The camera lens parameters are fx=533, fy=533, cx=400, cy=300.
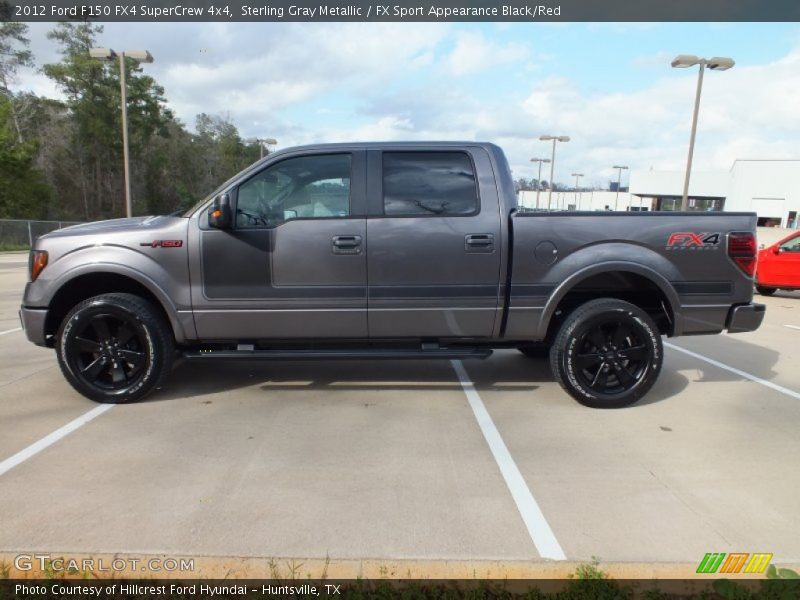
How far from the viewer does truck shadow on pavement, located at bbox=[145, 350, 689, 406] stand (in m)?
4.93

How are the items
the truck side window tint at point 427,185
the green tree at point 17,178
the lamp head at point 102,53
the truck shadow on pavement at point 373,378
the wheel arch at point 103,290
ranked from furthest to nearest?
the green tree at point 17,178 < the lamp head at point 102,53 < the truck shadow on pavement at point 373,378 < the truck side window tint at point 427,185 < the wheel arch at point 103,290

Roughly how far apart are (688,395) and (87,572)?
4814 millimetres

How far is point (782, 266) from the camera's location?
1197 cm

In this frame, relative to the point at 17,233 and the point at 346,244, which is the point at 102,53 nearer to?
the point at 17,233

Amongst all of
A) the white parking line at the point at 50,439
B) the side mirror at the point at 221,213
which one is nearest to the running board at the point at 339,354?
the white parking line at the point at 50,439

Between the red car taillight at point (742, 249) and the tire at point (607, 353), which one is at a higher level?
the red car taillight at point (742, 249)

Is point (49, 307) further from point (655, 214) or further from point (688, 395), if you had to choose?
point (688, 395)

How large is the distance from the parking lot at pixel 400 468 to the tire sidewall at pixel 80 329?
134mm

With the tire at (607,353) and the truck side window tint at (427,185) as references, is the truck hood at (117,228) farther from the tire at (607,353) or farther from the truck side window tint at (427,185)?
the tire at (607,353)

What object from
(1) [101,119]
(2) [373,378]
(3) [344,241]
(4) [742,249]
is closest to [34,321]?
(3) [344,241]

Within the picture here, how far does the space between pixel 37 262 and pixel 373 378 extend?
303 centimetres

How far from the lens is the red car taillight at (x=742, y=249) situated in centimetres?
433

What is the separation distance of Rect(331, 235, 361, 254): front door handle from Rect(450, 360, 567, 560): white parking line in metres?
1.65

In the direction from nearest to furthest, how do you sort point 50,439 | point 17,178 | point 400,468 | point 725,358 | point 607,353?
point 400,468 < point 50,439 < point 607,353 < point 725,358 < point 17,178
